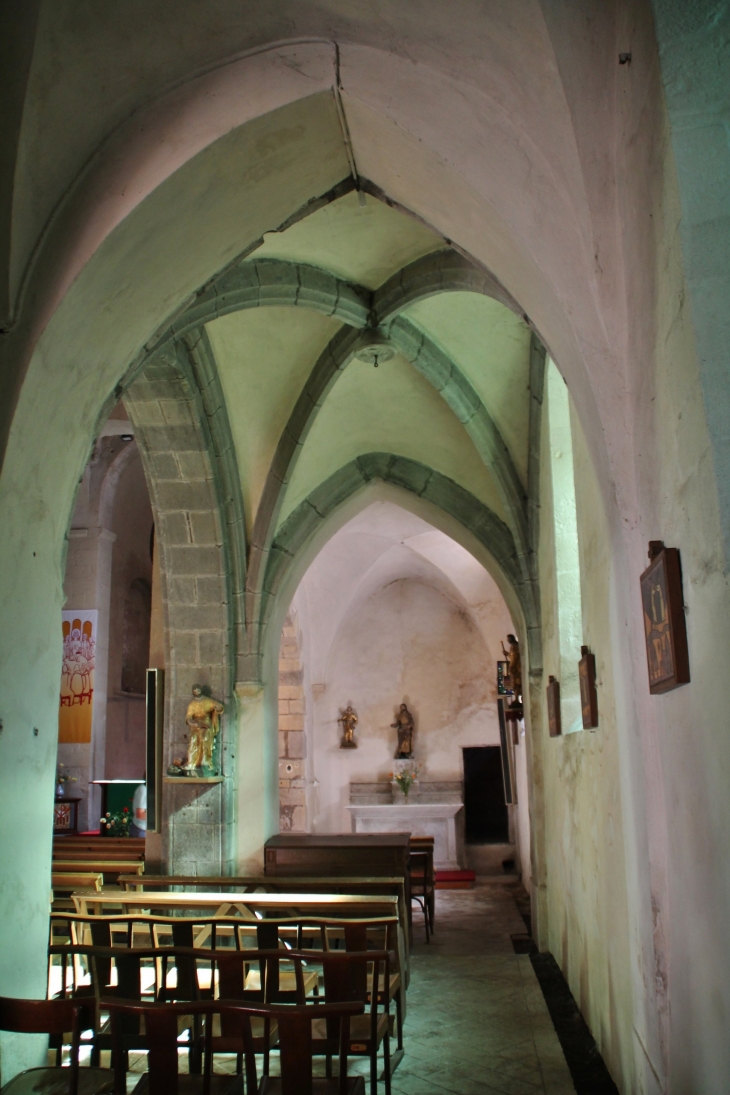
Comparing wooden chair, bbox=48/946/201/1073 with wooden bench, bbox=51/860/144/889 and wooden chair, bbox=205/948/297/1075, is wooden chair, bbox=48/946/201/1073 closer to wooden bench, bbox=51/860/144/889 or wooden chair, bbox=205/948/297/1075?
wooden chair, bbox=205/948/297/1075

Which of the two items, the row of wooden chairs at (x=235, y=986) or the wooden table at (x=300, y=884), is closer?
the row of wooden chairs at (x=235, y=986)

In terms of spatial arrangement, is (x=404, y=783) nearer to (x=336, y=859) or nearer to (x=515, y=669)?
(x=515, y=669)

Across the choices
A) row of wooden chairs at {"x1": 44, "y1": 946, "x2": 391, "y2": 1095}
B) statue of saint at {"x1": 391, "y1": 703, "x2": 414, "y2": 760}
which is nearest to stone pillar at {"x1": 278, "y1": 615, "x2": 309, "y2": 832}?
statue of saint at {"x1": 391, "y1": 703, "x2": 414, "y2": 760}

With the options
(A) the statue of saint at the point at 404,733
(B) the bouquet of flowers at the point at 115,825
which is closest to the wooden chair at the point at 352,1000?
(B) the bouquet of flowers at the point at 115,825

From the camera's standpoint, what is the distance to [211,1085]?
9.96 ft

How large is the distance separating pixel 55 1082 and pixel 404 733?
12159 millimetres

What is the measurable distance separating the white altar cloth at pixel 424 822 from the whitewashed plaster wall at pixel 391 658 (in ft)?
2.41

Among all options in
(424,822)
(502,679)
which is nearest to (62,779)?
(424,822)

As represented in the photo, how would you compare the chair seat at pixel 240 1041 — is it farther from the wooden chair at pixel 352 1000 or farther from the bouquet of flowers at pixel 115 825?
the bouquet of flowers at pixel 115 825

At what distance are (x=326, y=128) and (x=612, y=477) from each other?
202cm

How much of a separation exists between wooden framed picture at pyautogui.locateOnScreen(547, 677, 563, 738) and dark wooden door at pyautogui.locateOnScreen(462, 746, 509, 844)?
9110mm

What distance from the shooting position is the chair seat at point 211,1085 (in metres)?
2.92

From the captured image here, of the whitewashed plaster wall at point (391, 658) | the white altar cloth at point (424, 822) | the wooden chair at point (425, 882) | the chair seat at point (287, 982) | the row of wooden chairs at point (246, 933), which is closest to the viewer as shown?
the row of wooden chairs at point (246, 933)

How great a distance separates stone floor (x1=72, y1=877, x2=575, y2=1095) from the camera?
15.3ft
